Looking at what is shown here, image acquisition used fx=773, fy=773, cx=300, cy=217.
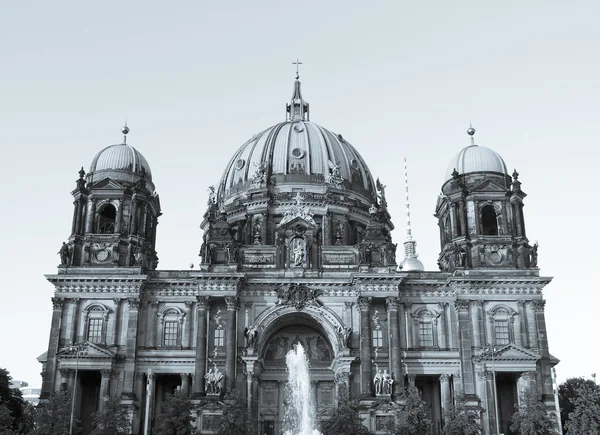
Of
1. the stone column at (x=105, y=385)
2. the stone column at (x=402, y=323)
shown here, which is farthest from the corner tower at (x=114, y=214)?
the stone column at (x=402, y=323)

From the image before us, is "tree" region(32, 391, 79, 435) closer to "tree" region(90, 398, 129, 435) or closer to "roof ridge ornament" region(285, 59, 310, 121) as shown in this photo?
"tree" region(90, 398, 129, 435)

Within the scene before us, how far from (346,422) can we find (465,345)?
1356 centimetres

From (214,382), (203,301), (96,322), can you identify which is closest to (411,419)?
(214,382)

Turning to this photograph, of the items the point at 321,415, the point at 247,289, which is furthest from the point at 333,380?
the point at 247,289

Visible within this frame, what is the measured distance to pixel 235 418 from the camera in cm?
5494

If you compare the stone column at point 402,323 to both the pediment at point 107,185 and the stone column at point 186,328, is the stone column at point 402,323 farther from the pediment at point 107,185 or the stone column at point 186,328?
the pediment at point 107,185

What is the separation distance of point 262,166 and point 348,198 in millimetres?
9350

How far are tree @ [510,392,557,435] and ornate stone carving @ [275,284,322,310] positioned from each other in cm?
1770

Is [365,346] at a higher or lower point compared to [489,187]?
lower

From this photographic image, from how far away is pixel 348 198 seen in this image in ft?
257

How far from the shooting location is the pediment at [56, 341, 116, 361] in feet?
198

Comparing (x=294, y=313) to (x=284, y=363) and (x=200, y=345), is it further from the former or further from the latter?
(x=200, y=345)

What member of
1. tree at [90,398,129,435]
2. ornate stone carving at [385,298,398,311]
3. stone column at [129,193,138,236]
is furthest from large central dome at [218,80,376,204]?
tree at [90,398,129,435]

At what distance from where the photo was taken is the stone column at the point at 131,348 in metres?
61.1
